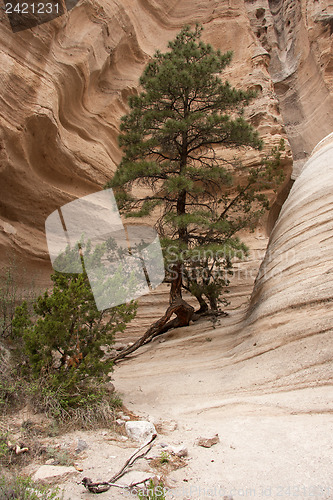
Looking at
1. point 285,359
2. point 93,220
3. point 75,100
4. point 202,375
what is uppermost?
point 75,100

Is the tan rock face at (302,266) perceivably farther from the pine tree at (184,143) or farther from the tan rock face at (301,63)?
the tan rock face at (301,63)

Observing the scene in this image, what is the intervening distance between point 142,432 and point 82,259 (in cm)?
234

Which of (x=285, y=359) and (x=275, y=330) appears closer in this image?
(x=285, y=359)

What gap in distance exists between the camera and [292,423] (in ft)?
11.2

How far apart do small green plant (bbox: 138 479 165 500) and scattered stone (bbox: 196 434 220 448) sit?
2.54 feet

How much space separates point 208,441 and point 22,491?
1.59m

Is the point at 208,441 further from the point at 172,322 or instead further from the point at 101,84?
the point at 101,84

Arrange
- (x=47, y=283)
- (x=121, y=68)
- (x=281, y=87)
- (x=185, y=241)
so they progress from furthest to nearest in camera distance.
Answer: (x=281, y=87) → (x=121, y=68) → (x=47, y=283) → (x=185, y=241)

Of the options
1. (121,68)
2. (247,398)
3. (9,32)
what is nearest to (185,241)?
(247,398)

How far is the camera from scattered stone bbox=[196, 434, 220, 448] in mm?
3055

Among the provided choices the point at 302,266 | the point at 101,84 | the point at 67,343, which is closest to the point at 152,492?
the point at 67,343

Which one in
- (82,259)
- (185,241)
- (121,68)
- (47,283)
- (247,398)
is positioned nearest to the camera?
(247,398)

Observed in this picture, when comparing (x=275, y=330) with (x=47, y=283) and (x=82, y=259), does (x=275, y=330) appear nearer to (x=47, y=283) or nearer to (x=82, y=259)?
(x=82, y=259)

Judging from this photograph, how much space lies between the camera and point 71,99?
11.6m
